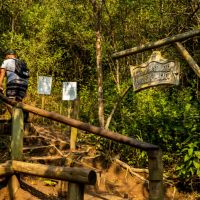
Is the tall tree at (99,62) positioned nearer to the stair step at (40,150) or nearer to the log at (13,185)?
the stair step at (40,150)

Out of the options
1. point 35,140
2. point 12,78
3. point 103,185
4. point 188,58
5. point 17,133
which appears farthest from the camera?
point 35,140

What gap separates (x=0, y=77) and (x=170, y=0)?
680 centimetres

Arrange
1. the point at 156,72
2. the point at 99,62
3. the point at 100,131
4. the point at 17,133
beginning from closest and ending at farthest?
the point at 100,131 < the point at 17,133 < the point at 156,72 < the point at 99,62

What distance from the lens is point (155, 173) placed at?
13.3ft

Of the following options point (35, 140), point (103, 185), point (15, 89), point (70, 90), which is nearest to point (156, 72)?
point (15, 89)

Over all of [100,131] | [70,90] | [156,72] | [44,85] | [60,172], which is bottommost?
[60,172]

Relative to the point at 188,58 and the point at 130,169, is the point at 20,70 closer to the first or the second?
the point at 130,169

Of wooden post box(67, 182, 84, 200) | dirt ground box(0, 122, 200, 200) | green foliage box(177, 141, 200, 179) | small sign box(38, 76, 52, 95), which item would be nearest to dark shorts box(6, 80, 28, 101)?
dirt ground box(0, 122, 200, 200)

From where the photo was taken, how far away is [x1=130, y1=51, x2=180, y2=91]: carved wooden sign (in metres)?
6.13

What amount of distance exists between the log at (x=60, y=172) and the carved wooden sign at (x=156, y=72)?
266 cm

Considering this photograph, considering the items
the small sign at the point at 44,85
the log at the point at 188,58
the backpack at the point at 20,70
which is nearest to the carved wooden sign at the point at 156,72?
the log at the point at 188,58

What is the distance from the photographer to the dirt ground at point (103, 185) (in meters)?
6.30

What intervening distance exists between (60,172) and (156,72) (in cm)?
289

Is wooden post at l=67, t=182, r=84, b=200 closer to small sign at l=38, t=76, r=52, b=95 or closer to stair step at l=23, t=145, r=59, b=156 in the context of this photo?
stair step at l=23, t=145, r=59, b=156
